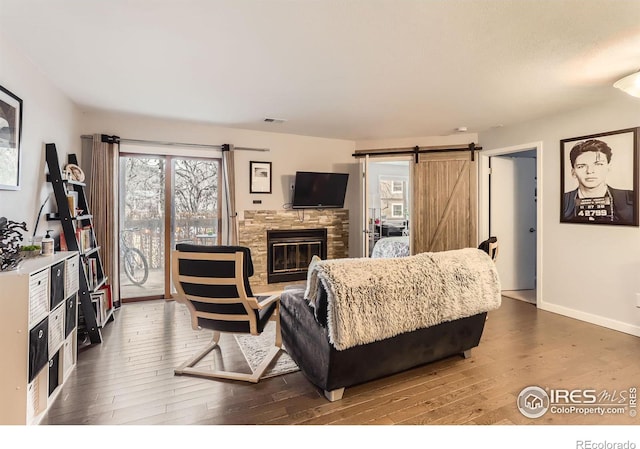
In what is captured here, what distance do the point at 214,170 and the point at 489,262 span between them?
12.4 ft

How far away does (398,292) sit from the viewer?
2.15m

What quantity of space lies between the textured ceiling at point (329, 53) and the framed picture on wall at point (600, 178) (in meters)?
0.46

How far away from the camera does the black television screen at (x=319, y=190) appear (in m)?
4.91

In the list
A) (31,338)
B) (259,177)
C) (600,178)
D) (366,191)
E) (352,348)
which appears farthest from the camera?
(366,191)

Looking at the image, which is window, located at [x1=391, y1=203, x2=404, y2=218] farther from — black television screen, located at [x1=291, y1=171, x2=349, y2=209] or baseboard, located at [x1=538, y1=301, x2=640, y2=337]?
baseboard, located at [x1=538, y1=301, x2=640, y2=337]

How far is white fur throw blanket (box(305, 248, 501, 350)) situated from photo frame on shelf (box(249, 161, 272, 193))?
115 inches

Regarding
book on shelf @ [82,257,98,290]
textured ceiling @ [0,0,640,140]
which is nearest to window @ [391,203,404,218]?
textured ceiling @ [0,0,640,140]

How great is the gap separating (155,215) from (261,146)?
1794 millimetres

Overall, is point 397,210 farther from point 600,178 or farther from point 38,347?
point 38,347

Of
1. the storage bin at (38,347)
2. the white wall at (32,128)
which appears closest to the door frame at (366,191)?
the white wall at (32,128)

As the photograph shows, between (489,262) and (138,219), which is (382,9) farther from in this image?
(138,219)

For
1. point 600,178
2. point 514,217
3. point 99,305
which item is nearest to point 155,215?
point 99,305

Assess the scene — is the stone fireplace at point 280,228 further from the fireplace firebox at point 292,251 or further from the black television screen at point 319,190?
the black television screen at point 319,190
